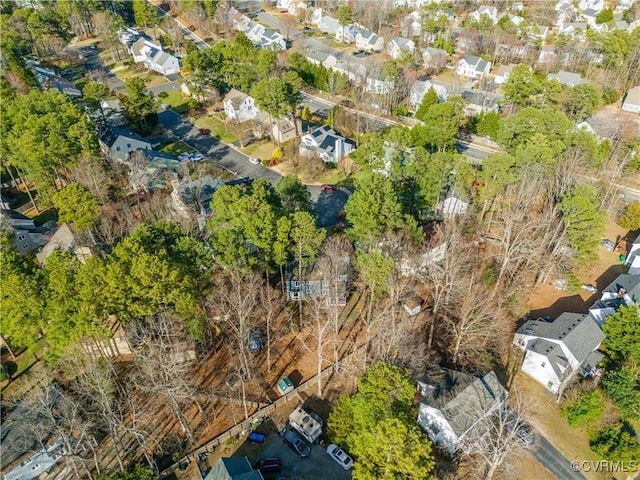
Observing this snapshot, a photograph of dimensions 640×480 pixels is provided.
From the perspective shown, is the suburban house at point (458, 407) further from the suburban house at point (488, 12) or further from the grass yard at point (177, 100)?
the suburban house at point (488, 12)

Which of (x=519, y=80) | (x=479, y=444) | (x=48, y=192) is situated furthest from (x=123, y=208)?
(x=519, y=80)

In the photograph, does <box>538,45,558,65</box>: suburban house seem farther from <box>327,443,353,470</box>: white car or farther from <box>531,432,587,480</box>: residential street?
<box>327,443,353,470</box>: white car

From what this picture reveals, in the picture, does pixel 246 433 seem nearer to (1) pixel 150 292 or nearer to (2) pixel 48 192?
(1) pixel 150 292

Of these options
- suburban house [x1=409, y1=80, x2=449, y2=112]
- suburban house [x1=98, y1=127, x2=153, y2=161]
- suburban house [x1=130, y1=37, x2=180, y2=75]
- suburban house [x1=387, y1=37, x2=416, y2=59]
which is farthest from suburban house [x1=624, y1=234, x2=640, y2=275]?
Result: suburban house [x1=130, y1=37, x2=180, y2=75]

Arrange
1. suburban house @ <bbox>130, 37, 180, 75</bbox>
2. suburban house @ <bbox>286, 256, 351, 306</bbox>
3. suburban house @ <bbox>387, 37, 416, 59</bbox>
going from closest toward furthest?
suburban house @ <bbox>286, 256, 351, 306</bbox>
suburban house @ <bbox>130, 37, 180, 75</bbox>
suburban house @ <bbox>387, 37, 416, 59</bbox>

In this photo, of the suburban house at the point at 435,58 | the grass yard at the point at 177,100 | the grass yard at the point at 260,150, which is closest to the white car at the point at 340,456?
the grass yard at the point at 260,150
